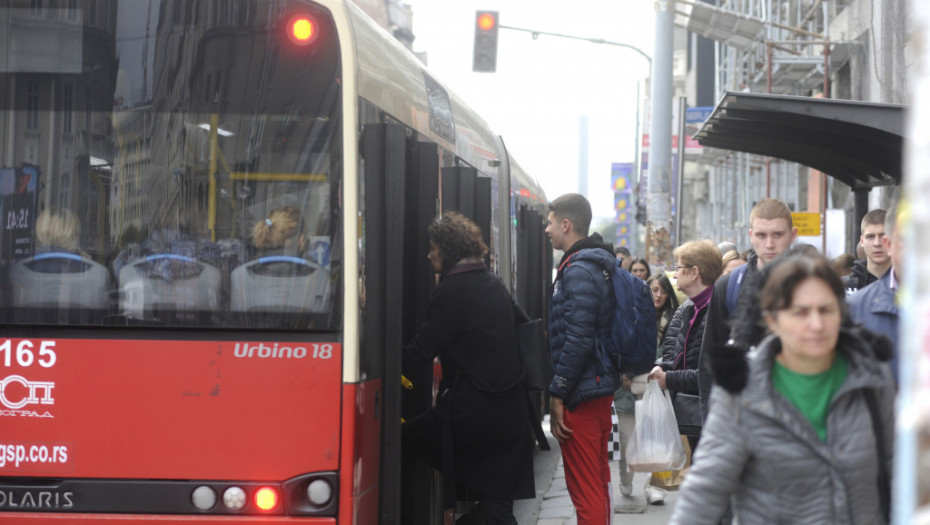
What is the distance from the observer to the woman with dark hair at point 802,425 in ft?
9.96

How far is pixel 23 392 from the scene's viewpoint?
4.77 metres

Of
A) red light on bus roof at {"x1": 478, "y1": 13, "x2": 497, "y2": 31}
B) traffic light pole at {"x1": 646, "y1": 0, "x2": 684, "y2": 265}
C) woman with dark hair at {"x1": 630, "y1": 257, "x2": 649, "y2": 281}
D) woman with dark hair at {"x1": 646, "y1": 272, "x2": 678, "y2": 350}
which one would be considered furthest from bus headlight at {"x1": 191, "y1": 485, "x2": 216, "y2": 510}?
red light on bus roof at {"x1": 478, "y1": 13, "x2": 497, "y2": 31}

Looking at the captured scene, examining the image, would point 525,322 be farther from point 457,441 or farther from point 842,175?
point 842,175

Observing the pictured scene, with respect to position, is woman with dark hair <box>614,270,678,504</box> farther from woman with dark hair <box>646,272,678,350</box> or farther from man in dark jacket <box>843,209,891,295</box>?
man in dark jacket <box>843,209,891,295</box>

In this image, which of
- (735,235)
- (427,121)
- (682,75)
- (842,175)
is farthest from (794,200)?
(682,75)

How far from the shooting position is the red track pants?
627 centimetres

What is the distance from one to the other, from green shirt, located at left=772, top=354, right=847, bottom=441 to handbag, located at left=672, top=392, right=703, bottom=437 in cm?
313

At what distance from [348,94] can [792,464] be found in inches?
94.3

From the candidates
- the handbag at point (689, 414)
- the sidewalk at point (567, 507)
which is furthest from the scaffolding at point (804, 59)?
the handbag at point (689, 414)

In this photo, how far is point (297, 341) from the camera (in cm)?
468

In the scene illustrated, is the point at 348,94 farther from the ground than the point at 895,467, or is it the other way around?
the point at 348,94

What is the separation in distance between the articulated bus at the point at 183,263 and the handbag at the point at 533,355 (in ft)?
4.22

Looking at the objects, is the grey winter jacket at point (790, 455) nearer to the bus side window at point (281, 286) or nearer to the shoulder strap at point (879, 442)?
the shoulder strap at point (879, 442)

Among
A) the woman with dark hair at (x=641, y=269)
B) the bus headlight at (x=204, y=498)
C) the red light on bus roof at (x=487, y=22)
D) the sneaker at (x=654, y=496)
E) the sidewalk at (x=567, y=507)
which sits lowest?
the sidewalk at (x=567, y=507)
